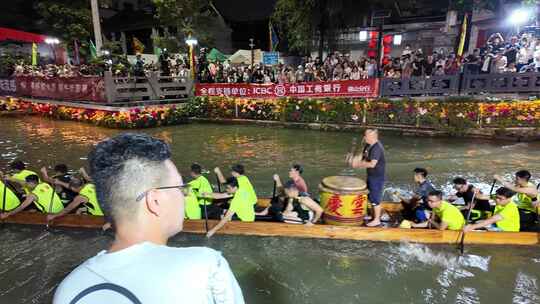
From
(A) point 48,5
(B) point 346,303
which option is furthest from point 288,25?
(B) point 346,303

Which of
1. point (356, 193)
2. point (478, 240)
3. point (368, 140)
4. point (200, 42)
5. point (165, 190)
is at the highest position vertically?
point (200, 42)

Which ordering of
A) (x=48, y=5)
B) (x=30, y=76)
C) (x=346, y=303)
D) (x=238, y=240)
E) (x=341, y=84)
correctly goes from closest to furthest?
(x=346, y=303) → (x=238, y=240) → (x=341, y=84) → (x=30, y=76) → (x=48, y=5)

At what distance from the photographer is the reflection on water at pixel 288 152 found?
33.7ft

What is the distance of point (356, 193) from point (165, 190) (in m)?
5.21

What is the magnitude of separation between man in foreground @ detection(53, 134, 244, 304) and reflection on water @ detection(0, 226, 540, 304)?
→ 14.6 ft

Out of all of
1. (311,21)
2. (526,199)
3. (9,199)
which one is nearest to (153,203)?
(526,199)

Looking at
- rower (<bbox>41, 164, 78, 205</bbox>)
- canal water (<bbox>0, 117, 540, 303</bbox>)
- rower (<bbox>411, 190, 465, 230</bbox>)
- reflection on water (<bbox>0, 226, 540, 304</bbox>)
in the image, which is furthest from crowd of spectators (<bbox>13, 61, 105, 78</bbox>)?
rower (<bbox>411, 190, 465, 230</bbox>)

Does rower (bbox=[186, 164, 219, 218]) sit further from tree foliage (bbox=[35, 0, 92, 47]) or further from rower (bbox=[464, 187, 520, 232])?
tree foliage (bbox=[35, 0, 92, 47])

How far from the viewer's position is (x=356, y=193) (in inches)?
238

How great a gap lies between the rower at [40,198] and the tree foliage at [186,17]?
877 inches

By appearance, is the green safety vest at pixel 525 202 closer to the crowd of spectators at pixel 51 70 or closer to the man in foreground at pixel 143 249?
the man in foreground at pixel 143 249

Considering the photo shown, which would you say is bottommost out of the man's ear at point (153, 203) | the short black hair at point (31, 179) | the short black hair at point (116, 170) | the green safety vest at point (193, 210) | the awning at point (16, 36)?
the green safety vest at point (193, 210)

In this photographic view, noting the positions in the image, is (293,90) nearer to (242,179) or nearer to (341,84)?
(341,84)

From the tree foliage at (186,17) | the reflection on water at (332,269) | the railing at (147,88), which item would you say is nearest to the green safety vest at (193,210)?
the reflection on water at (332,269)
